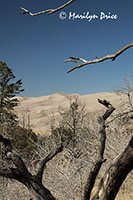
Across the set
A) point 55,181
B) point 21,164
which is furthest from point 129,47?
point 55,181

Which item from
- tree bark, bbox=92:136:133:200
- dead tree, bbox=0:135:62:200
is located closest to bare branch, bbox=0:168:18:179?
dead tree, bbox=0:135:62:200

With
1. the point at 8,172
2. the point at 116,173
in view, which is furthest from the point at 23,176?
the point at 116,173

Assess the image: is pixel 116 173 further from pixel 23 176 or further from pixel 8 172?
pixel 8 172

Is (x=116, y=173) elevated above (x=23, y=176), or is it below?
above

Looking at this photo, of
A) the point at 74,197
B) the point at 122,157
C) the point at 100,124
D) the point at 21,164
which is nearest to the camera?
the point at 122,157

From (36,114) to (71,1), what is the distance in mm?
71011

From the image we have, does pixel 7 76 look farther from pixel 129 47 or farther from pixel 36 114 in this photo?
pixel 36 114

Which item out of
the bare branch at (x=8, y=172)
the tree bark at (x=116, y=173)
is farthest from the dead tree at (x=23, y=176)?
the tree bark at (x=116, y=173)

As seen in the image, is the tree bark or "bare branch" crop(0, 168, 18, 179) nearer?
the tree bark

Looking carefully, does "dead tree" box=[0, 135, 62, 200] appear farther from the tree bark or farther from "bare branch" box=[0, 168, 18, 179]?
the tree bark

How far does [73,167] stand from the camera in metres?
5.90

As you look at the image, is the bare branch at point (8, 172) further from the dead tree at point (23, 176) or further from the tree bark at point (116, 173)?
the tree bark at point (116, 173)

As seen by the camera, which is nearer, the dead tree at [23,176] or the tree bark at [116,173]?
the tree bark at [116,173]

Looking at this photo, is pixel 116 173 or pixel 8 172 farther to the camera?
pixel 8 172
